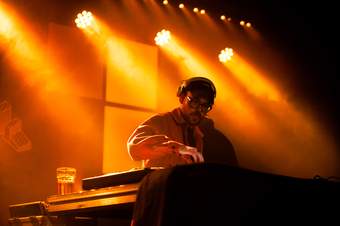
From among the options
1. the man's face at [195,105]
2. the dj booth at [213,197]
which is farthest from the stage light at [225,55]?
the dj booth at [213,197]

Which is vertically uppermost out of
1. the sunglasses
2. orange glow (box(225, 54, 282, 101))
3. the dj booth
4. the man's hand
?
orange glow (box(225, 54, 282, 101))

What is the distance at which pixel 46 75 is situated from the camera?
174 inches

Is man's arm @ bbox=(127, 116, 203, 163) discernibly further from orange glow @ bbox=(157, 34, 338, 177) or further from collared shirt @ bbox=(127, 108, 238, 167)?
orange glow @ bbox=(157, 34, 338, 177)

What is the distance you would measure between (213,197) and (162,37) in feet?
12.9

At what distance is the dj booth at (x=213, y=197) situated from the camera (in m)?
1.61

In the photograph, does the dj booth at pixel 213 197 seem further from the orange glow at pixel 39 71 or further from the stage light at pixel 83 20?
the stage light at pixel 83 20

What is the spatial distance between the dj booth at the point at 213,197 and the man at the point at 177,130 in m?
0.33

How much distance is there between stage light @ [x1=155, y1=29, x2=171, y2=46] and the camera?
5.40m

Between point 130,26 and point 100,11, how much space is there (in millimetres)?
389

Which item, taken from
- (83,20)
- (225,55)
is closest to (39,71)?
(83,20)

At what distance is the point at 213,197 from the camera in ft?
5.44

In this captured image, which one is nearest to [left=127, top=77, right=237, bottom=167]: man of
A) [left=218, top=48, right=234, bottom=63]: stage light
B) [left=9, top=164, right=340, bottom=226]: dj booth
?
[left=9, top=164, right=340, bottom=226]: dj booth

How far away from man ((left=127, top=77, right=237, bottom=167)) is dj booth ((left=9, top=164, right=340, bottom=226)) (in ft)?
1.09

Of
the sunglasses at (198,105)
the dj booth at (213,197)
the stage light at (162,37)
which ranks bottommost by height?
the dj booth at (213,197)
